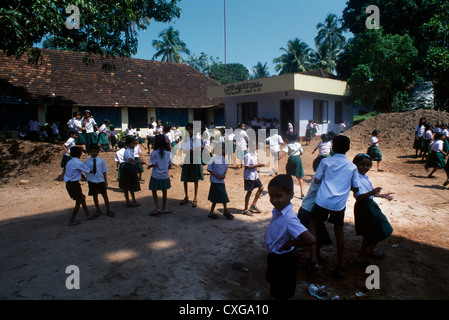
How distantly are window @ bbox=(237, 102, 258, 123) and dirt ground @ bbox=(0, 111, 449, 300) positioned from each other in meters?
13.9

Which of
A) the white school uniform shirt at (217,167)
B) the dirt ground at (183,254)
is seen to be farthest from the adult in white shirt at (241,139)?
the white school uniform shirt at (217,167)

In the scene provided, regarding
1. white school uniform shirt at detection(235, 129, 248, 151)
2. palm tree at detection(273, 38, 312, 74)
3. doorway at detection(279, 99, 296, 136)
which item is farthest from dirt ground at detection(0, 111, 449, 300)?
palm tree at detection(273, 38, 312, 74)

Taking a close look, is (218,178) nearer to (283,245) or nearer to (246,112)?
(283,245)

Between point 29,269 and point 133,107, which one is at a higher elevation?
point 133,107

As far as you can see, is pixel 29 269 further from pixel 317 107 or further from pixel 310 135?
pixel 317 107

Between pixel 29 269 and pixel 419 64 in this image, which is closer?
pixel 29 269

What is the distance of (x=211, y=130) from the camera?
18.1 m

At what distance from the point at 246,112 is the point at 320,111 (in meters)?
5.00

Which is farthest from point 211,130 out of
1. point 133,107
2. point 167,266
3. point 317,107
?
point 167,266

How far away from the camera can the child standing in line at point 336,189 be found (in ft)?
11.4

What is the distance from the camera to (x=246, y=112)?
2100cm

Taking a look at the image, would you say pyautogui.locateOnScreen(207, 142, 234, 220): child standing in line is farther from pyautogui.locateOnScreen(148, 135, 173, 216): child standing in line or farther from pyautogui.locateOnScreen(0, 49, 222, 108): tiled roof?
pyautogui.locateOnScreen(0, 49, 222, 108): tiled roof
